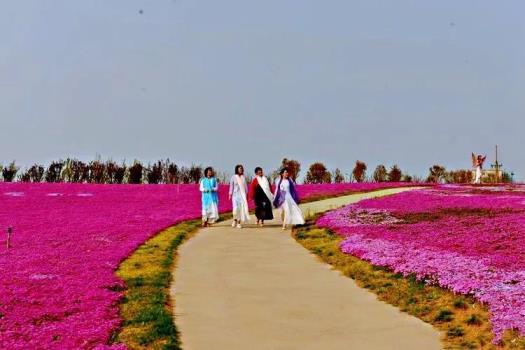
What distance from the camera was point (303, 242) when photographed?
69.5 feet

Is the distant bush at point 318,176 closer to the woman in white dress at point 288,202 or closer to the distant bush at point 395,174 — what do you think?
the distant bush at point 395,174

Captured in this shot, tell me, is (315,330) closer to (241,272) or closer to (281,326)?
(281,326)

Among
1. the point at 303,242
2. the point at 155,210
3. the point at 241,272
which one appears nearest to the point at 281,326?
the point at 241,272

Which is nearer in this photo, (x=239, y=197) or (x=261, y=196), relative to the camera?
(x=239, y=197)

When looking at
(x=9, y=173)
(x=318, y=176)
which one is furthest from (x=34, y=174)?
(x=318, y=176)

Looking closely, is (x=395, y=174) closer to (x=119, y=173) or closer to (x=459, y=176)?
(x=459, y=176)

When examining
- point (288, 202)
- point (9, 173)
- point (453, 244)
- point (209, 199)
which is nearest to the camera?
point (453, 244)

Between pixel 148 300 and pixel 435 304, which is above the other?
pixel 148 300

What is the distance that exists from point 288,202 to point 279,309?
537 inches

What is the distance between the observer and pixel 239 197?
26.5m

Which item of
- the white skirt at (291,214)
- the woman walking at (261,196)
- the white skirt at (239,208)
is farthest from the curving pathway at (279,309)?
the woman walking at (261,196)

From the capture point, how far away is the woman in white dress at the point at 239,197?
2652cm

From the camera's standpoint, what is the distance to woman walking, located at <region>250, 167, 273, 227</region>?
26719mm

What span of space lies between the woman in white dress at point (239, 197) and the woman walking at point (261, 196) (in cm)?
46
